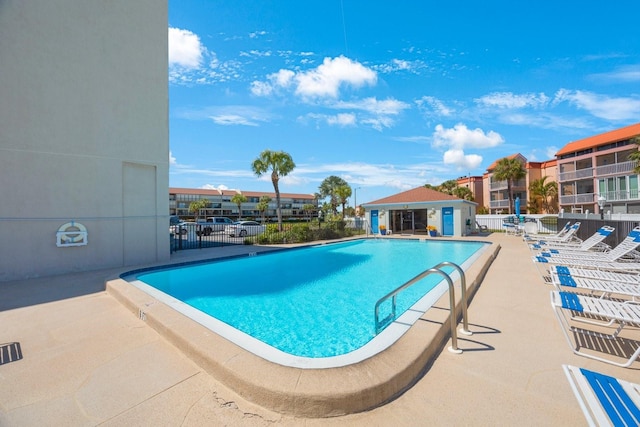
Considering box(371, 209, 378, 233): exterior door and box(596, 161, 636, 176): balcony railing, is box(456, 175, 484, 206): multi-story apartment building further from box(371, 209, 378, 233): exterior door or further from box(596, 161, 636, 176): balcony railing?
box(371, 209, 378, 233): exterior door

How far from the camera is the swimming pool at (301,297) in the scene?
3918 millimetres

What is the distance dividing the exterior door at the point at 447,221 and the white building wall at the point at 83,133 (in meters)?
17.7

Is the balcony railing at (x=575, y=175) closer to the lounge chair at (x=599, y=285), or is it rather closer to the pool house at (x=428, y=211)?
the pool house at (x=428, y=211)

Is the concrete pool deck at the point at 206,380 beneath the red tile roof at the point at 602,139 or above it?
beneath

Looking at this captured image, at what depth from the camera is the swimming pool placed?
3918mm

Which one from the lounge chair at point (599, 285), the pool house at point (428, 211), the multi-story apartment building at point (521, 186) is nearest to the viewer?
the lounge chair at point (599, 285)

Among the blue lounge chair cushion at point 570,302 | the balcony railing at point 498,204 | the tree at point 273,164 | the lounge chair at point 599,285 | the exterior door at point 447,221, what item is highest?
the tree at point 273,164

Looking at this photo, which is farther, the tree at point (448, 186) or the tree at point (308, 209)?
the tree at point (308, 209)

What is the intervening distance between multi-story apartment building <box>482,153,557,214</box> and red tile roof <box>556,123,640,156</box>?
3763 mm

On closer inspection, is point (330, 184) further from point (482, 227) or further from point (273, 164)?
point (482, 227)

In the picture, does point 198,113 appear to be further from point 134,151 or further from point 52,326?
point 52,326

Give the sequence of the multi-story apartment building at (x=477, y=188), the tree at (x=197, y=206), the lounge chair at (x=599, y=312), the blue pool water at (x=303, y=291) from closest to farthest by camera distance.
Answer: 1. the lounge chair at (x=599, y=312)
2. the blue pool water at (x=303, y=291)
3. the multi-story apartment building at (x=477, y=188)
4. the tree at (x=197, y=206)

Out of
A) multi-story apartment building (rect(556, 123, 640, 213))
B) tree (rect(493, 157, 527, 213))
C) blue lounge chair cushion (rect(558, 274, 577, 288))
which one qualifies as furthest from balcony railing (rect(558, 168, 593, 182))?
blue lounge chair cushion (rect(558, 274, 577, 288))

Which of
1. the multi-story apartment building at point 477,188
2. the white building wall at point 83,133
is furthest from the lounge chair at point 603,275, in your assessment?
the multi-story apartment building at point 477,188
